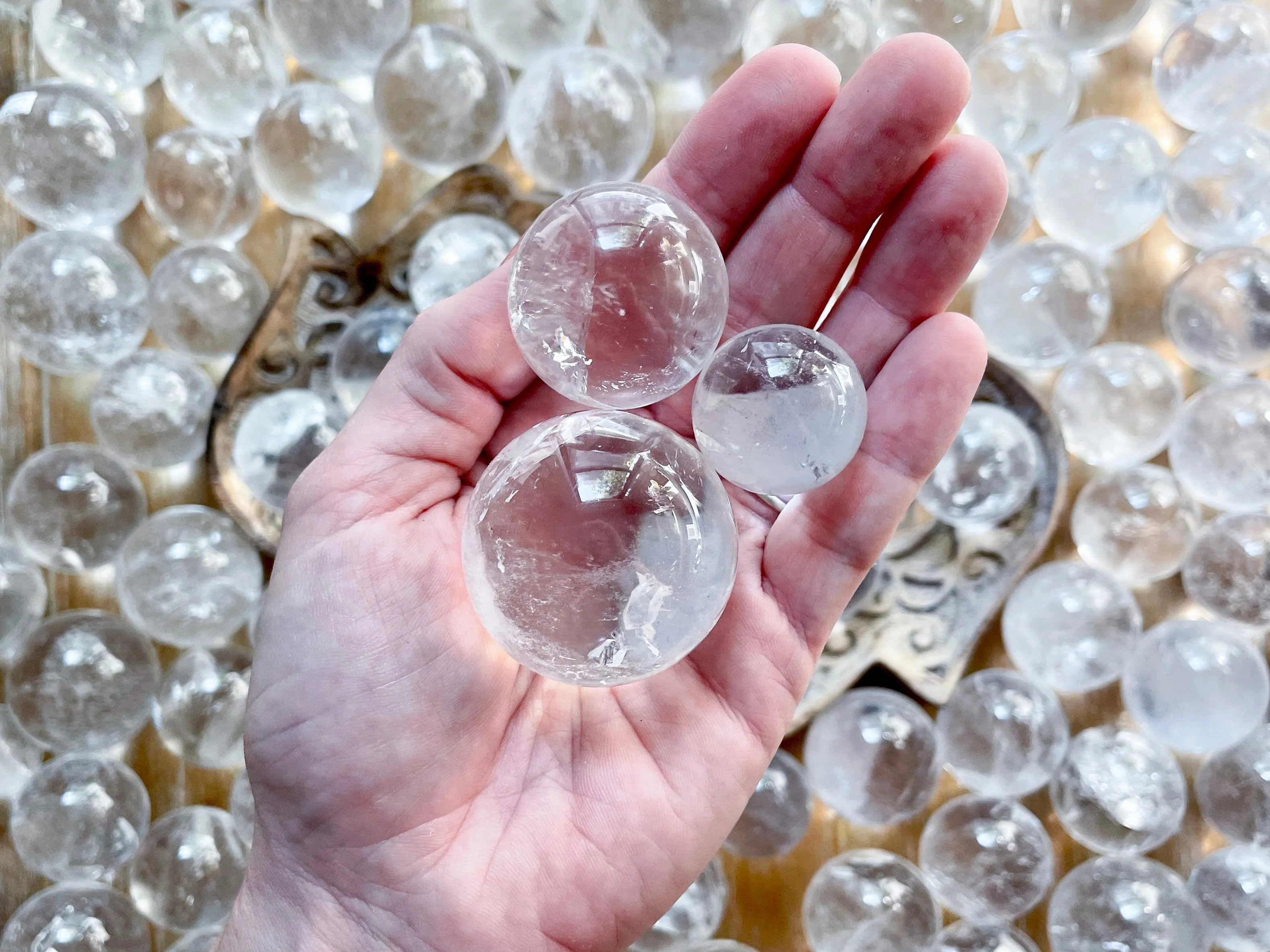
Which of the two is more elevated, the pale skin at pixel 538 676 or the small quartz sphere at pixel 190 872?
the pale skin at pixel 538 676

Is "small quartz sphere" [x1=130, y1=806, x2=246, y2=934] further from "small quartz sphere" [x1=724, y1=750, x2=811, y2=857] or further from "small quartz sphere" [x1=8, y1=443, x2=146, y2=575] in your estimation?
"small quartz sphere" [x1=724, y1=750, x2=811, y2=857]

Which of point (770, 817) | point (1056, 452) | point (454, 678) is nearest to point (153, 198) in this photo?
point (454, 678)

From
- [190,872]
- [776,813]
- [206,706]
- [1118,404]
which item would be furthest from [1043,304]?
[190,872]

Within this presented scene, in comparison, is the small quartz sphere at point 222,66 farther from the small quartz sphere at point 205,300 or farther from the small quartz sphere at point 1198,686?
the small quartz sphere at point 1198,686

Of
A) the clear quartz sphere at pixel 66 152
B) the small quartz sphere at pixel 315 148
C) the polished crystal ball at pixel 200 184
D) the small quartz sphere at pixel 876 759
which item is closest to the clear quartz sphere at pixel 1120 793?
the small quartz sphere at pixel 876 759

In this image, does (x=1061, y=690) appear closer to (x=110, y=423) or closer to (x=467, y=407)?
(x=467, y=407)

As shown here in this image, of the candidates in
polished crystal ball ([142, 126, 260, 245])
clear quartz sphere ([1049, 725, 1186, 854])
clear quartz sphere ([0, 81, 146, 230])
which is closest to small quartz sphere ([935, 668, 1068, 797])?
clear quartz sphere ([1049, 725, 1186, 854])

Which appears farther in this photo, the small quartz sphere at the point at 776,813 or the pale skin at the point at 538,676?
the small quartz sphere at the point at 776,813
